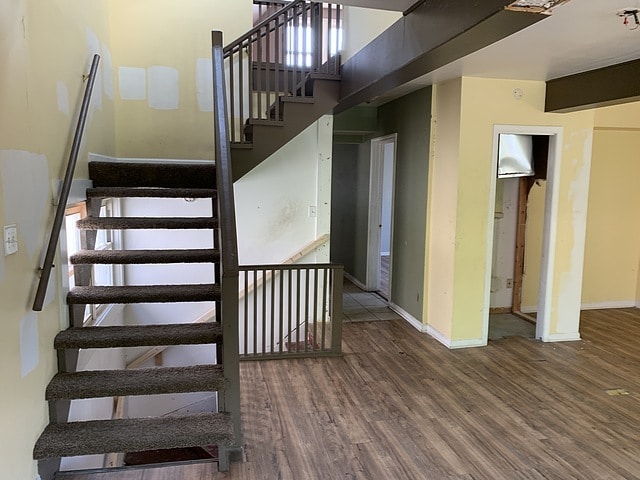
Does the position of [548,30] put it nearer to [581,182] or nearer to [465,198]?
[465,198]

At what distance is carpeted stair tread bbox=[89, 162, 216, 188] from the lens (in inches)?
134

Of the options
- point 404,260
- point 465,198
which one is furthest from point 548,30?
point 404,260

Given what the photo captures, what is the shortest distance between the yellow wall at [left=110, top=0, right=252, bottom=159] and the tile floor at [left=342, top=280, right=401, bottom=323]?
2448 mm

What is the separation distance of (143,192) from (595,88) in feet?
11.4

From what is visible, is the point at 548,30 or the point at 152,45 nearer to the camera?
the point at 548,30

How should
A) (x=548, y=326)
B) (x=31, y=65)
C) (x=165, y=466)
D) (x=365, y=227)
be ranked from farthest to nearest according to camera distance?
(x=365, y=227)
(x=548, y=326)
(x=165, y=466)
(x=31, y=65)

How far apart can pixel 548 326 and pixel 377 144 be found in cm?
302

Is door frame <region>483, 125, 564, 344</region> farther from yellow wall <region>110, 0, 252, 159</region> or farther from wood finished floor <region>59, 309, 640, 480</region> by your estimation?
yellow wall <region>110, 0, 252, 159</region>

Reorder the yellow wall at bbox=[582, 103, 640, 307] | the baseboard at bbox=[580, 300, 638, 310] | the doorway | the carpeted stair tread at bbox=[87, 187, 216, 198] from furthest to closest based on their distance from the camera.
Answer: the doorway
the baseboard at bbox=[580, 300, 638, 310]
the yellow wall at bbox=[582, 103, 640, 307]
the carpeted stair tread at bbox=[87, 187, 216, 198]

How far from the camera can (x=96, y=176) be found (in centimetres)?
339

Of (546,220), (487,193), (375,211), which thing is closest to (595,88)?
(487,193)

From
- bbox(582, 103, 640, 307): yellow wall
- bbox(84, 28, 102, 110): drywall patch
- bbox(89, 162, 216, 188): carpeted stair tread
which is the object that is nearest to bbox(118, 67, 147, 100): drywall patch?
bbox(84, 28, 102, 110): drywall patch

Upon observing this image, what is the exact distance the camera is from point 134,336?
2.66 metres

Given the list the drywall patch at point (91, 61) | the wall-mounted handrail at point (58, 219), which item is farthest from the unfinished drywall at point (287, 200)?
the wall-mounted handrail at point (58, 219)
